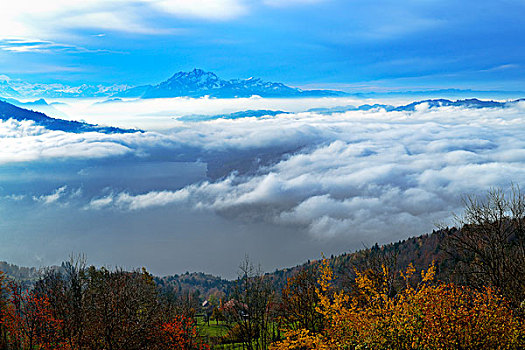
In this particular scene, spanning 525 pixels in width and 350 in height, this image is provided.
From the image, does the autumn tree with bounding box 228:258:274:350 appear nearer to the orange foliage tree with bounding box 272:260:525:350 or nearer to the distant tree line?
the distant tree line

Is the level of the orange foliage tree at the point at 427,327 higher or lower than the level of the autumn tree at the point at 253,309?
higher

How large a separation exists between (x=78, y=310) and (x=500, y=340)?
34.6 metres

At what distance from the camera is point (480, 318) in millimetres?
16125

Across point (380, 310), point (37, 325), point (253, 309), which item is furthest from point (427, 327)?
Answer: point (37, 325)

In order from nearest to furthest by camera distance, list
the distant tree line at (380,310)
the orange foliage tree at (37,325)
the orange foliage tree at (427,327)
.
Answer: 1. the orange foliage tree at (427,327)
2. the distant tree line at (380,310)
3. the orange foliage tree at (37,325)

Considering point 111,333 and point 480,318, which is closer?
point 480,318

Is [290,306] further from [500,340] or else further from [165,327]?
[500,340]

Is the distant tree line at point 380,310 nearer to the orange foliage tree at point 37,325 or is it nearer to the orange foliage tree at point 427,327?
the orange foliage tree at point 427,327

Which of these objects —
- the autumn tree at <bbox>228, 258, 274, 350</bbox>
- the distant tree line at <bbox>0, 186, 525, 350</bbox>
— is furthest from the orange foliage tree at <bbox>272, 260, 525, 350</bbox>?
the autumn tree at <bbox>228, 258, 274, 350</bbox>

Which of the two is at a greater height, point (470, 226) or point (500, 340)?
point (470, 226)

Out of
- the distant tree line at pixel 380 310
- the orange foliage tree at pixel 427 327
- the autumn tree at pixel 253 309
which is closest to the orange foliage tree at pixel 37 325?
the distant tree line at pixel 380 310

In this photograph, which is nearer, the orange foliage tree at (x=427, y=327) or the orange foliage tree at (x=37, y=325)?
the orange foliage tree at (x=427, y=327)

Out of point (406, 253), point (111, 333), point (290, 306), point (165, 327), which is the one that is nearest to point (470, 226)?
point (290, 306)

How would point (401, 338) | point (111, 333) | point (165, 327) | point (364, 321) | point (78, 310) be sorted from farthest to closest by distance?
point (78, 310), point (165, 327), point (111, 333), point (364, 321), point (401, 338)
